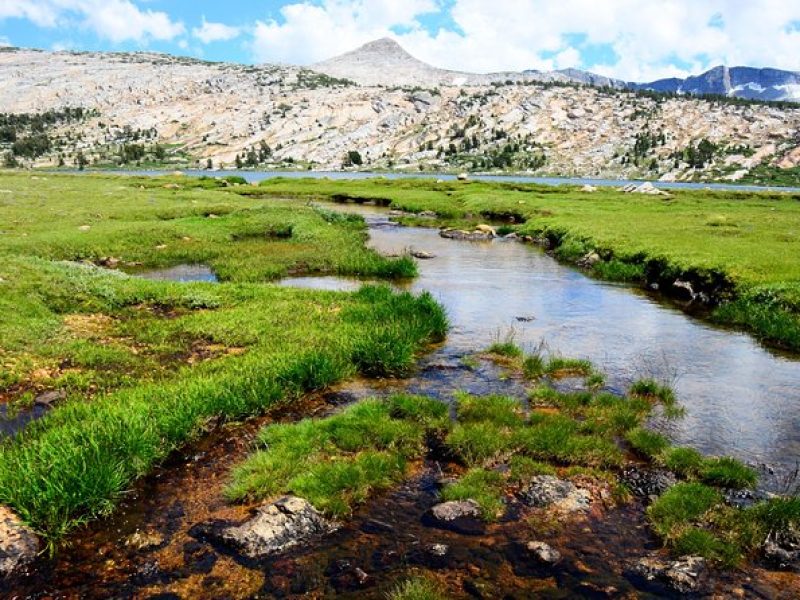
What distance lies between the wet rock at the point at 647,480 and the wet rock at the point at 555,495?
3.69 ft

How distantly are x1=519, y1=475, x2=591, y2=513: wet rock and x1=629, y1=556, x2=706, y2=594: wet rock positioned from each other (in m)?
1.75

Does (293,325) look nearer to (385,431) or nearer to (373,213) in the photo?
(385,431)

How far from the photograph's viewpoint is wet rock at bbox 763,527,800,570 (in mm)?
9352

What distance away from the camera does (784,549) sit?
9.62 meters

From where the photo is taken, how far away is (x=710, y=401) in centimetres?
1622

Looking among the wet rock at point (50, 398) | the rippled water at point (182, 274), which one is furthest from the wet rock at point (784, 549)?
the rippled water at point (182, 274)

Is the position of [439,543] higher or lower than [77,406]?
lower

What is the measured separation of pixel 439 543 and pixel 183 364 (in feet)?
36.1

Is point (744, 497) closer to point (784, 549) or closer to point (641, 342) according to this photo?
point (784, 549)

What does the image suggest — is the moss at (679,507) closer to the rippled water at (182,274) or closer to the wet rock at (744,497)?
the wet rock at (744,497)

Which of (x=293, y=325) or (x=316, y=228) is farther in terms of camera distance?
(x=316, y=228)

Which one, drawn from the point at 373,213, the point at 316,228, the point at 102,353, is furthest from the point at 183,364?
the point at 373,213

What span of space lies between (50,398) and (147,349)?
4.41 meters

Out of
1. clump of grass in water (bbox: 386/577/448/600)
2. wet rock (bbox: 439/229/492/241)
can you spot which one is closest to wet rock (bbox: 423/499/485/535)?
clump of grass in water (bbox: 386/577/448/600)
